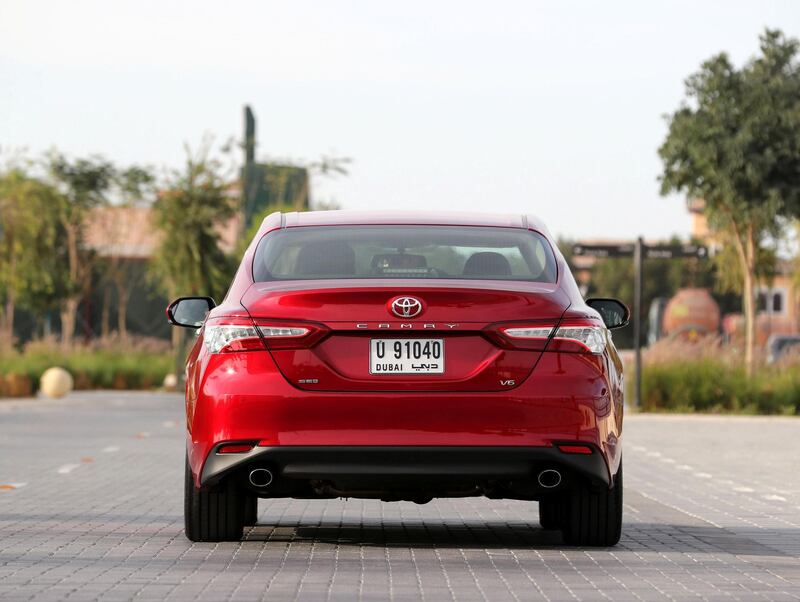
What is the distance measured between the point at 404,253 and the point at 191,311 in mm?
1283

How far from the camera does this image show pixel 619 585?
25.3 feet

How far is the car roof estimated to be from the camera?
9.27 meters

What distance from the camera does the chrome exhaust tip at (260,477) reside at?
8398 millimetres

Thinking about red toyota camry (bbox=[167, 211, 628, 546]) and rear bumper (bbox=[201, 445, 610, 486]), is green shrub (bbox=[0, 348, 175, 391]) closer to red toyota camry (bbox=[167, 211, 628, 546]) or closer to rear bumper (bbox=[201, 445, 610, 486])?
red toyota camry (bbox=[167, 211, 628, 546])

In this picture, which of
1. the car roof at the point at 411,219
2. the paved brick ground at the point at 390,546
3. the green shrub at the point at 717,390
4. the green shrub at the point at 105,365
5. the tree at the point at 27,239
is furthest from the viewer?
the tree at the point at 27,239

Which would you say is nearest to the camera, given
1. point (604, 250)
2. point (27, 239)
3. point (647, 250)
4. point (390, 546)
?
point (390, 546)

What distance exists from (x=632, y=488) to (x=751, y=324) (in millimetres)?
19384

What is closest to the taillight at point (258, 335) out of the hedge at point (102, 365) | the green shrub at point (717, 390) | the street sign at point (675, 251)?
the green shrub at point (717, 390)

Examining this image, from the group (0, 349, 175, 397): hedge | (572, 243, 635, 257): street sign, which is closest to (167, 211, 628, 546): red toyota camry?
(572, 243, 635, 257): street sign

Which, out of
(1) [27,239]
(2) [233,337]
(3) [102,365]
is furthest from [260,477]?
(1) [27,239]

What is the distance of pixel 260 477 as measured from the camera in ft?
27.7

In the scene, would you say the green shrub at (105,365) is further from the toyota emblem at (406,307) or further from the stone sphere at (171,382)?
the toyota emblem at (406,307)

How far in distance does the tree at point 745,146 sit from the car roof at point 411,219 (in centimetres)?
2258

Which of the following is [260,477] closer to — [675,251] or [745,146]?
[675,251]
